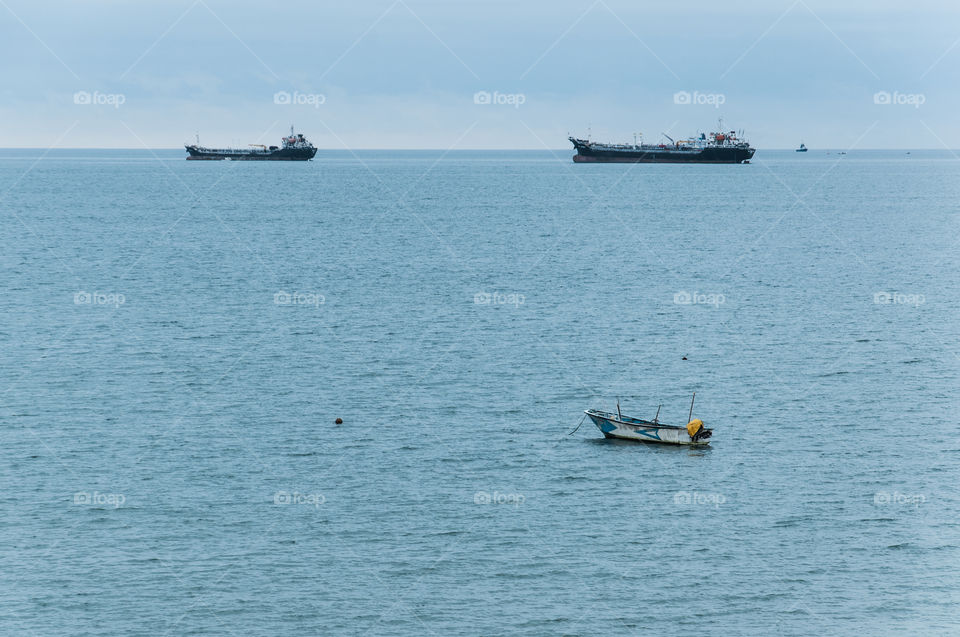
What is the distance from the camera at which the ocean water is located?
42.0 m

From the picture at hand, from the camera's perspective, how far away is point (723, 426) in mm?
63875

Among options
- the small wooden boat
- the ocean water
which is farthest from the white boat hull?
the ocean water

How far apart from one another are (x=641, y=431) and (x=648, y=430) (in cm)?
41

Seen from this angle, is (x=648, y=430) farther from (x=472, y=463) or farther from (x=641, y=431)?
(x=472, y=463)

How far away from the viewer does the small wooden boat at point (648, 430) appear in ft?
196

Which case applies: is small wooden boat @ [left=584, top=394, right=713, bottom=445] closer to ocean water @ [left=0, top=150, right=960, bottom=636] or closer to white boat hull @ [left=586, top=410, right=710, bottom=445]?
white boat hull @ [left=586, top=410, right=710, bottom=445]

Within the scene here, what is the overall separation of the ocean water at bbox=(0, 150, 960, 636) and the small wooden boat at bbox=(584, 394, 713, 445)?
0.79m

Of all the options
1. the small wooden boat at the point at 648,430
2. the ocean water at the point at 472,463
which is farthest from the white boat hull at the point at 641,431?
the ocean water at the point at 472,463

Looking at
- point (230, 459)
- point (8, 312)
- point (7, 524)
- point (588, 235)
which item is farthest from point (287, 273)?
point (7, 524)

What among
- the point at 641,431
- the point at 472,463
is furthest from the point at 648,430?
the point at 472,463

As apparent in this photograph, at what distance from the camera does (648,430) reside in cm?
6066

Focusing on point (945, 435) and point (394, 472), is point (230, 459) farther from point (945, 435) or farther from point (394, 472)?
point (945, 435)

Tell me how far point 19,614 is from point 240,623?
783cm

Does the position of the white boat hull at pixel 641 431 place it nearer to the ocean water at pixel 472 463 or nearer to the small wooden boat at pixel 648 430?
the small wooden boat at pixel 648 430
